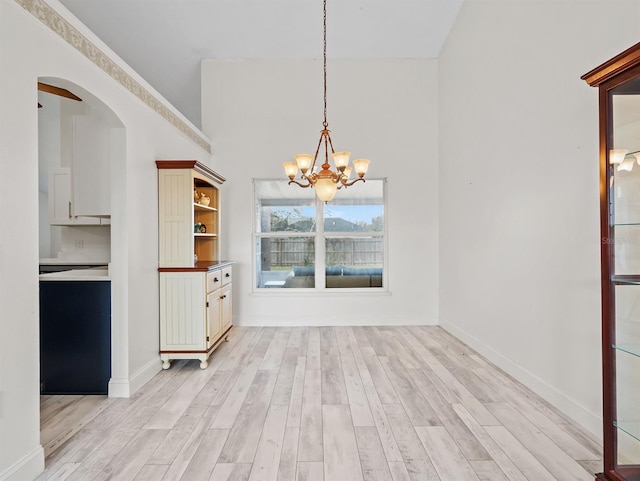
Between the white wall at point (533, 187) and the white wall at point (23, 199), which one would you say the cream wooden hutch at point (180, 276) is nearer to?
Answer: the white wall at point (23, 199)

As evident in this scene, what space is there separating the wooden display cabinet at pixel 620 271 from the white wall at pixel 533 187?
1.93ft

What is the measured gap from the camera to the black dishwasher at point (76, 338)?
108 inches

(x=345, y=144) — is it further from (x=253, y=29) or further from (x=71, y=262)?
(x=71, y=262)

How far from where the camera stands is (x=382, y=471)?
180 cm

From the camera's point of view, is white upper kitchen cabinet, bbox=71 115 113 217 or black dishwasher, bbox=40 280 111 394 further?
white upper kitchen cabinet, bbox=71 115 113 217

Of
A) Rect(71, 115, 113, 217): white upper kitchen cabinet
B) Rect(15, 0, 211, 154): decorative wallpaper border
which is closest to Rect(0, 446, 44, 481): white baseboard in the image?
Rect(71, 115, 113, 217): white upper kitchen cabinet

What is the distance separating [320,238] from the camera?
505cm

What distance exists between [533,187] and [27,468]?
378cm

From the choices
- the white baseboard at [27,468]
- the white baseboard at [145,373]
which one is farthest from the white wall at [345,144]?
the white baseboard at [27,468]

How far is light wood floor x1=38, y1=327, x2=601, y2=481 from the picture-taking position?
1821 mm

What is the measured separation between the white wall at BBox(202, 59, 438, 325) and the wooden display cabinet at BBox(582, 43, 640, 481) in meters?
3.32

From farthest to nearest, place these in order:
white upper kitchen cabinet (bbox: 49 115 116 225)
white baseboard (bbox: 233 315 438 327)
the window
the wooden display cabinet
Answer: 1. the window
2. white baseboard (bbox: 233 315 438 327)
3. white upper kitchen cabinet (bbox: 49 115 116 225)
4. the wooden display cabinet

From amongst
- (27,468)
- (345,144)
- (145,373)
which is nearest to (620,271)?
(27,468)

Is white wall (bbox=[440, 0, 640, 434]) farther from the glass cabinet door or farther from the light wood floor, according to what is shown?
the glass cabinet door
